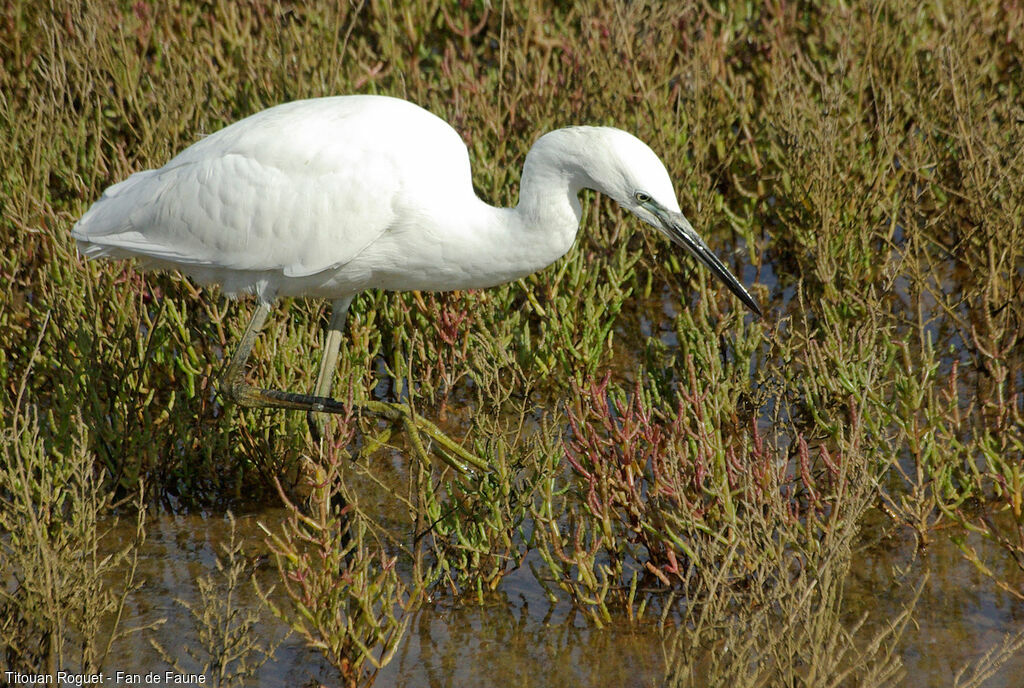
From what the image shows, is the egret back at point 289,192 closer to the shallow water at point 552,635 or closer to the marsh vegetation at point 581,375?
the marsh vegetation at point 581,375

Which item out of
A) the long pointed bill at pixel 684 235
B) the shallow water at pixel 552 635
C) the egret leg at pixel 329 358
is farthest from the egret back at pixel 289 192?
the shallow water at pixel 552 635

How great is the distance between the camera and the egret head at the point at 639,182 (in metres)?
2.96

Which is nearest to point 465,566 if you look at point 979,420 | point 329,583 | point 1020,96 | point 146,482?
point 329,583

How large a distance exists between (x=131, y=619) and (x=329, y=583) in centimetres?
98

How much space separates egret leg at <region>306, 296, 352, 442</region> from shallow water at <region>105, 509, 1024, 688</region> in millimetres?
556

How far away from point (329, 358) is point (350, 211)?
59 centimetres

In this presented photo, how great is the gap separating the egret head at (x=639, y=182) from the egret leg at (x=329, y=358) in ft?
3.47

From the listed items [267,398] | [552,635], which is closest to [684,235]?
[552,635]

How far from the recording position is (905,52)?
17.6 feet

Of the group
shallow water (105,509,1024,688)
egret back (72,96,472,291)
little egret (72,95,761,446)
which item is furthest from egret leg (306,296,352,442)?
shallow water (105,509,1024,688)

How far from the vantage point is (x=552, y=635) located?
3.03 meters

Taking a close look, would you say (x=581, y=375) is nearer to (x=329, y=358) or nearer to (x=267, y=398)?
(x=329, y=358)

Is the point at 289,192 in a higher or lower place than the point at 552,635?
higher

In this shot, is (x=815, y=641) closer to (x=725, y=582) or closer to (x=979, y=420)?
(x=725, y=582)
